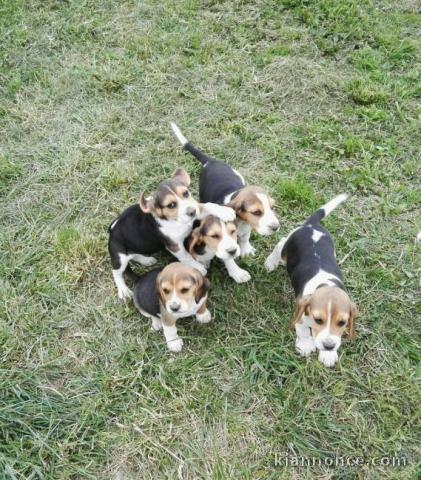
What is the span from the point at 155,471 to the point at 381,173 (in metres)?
3.98

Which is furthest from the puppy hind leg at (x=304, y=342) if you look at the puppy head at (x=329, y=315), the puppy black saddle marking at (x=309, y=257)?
the puppy head at (x=329, y=315)

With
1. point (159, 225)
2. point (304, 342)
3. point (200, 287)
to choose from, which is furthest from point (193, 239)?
point (304, 342)

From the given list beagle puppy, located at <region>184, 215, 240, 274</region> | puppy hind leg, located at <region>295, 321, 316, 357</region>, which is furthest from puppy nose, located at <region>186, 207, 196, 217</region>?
puppy hind leg, located at <region>295, 321, 316, 357</region>

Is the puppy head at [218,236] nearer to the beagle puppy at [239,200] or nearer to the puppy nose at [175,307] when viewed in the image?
the beagle puppy at [239,200]

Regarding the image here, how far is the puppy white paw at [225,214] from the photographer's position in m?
4.28

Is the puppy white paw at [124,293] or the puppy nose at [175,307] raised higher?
the puppy nose at [175,307]

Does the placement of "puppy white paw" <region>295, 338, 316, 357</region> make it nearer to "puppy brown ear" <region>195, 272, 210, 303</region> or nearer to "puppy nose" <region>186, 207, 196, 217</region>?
"puppy brown ear" <region>195, 272, 210, 303</region>

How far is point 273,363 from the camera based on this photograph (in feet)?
14.3

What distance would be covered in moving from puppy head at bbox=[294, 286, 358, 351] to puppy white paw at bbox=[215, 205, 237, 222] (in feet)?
3.17

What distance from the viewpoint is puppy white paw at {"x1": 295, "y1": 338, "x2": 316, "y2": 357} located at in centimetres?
430

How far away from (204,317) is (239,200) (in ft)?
3.63

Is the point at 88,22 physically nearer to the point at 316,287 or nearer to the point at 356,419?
the point at 316,287

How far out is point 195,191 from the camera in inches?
226

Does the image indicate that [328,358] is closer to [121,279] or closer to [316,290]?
[316,290]
